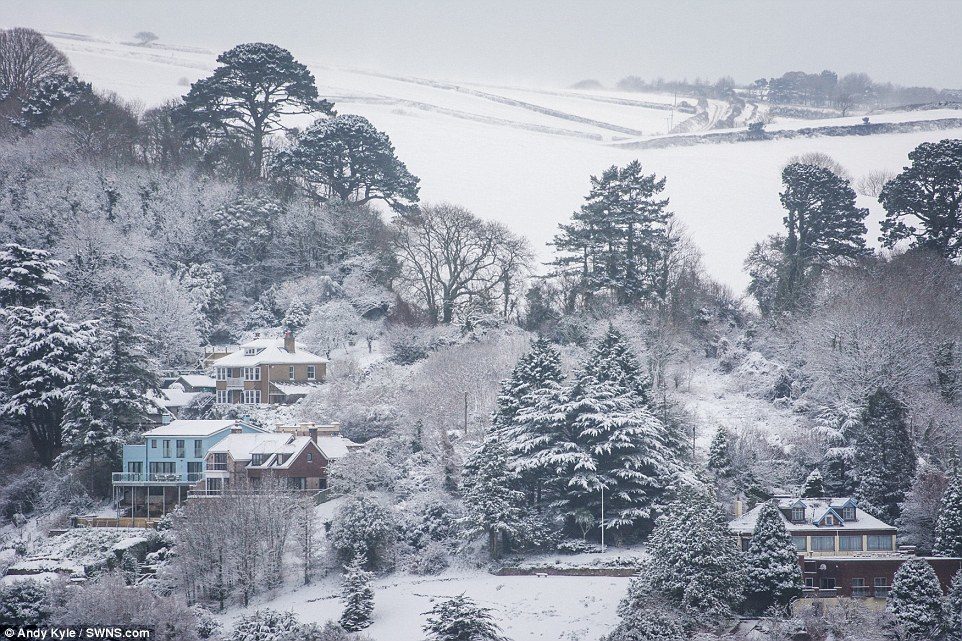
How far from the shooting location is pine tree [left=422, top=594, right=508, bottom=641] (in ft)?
119

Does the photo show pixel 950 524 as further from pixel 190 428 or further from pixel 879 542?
pixel 190 428

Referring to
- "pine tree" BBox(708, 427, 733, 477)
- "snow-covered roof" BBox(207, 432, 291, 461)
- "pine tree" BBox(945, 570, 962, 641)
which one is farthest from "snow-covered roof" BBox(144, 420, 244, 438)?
"pine tree" BBox(945, 570, 962, 641)

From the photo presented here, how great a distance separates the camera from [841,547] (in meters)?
42.2

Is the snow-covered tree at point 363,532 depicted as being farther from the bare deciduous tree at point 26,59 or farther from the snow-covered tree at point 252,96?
the bare deciduous tree at point 26,59

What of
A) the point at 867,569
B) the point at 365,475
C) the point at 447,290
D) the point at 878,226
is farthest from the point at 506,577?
the point at 878,226

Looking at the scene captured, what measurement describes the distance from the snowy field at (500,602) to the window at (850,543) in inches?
335

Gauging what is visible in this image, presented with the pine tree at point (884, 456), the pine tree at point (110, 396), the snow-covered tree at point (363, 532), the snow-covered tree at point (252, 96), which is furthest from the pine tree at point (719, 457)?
the snow-covered tree at point (252, 96)

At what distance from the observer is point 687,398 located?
58.9 meters

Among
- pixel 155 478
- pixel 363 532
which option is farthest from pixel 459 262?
pixel 363 532

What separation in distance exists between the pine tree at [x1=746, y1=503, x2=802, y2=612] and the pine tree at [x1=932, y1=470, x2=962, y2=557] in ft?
19.8

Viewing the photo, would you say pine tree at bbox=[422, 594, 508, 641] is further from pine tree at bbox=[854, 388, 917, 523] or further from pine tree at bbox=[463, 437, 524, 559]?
pine tree at bbox=[854, 388, 917, 523]

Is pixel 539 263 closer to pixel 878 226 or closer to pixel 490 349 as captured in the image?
pixel 490 349

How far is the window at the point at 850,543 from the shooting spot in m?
42.2

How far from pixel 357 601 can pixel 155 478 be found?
16.7 m
